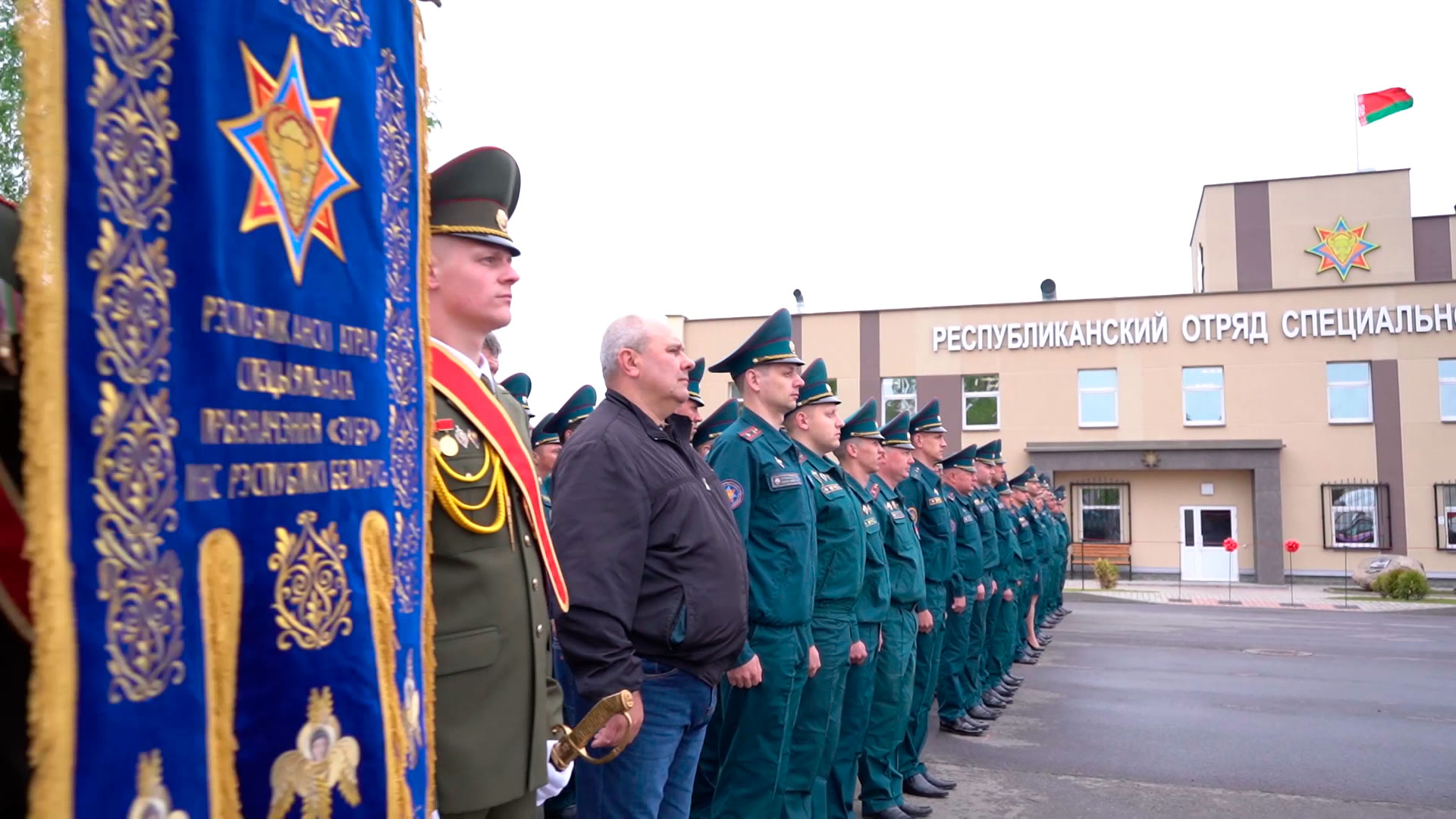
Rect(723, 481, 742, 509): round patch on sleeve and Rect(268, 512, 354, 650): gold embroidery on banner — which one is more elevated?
Rect(723, 481, 742, 509): round patch on sleeve

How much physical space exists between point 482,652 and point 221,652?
971 millimetres

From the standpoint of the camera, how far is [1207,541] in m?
29.1

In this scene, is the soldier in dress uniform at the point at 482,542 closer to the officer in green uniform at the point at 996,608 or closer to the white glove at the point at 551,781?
the white glove at the point at 551,781

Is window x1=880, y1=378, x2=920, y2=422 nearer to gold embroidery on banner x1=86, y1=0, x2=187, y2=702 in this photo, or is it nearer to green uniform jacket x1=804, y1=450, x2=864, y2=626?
green uniform jacket x1=804, y1=450, x2=864, y2=626

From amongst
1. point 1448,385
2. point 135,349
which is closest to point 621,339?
point 135,349

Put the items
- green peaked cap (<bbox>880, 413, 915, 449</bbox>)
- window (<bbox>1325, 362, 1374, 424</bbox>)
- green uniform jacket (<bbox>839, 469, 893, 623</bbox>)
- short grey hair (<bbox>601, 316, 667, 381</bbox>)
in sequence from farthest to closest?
window (<bbox>1325, 362, 1374, 424</bbox>) → green peaked cap (<bbox>880, 413, 915, 449</bbox>) → green uniform jacket (<bbox>839, 469, 893, 623</bbox>) → short grey hair (<bbox>601, 316, 667, 381</bbox>)

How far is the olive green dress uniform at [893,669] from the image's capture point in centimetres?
559

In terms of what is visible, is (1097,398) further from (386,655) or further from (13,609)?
(13,609)

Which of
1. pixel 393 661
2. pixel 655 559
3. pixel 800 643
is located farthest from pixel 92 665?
pixel 800 643

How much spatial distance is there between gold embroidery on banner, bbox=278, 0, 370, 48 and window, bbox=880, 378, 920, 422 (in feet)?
99.4

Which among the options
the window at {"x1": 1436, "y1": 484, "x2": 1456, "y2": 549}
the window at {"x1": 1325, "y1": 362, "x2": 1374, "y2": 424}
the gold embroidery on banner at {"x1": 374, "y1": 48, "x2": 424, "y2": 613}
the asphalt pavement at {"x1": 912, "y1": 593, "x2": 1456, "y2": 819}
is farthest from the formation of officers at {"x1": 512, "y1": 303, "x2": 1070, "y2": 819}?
the window at {"x1": 1436, "y1": 484, "x2": 1456, "y2": 549}

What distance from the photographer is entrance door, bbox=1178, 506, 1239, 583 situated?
1134 inches

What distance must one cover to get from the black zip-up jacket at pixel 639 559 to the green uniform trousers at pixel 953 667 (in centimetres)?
514

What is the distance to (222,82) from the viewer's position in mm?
1357
